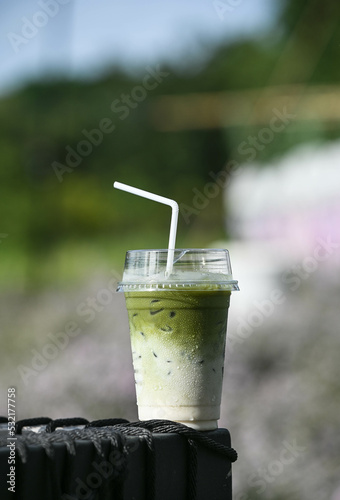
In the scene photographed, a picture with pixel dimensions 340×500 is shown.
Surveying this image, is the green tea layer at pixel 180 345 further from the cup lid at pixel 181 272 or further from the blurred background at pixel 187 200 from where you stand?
the blurred background at pixel 187 200

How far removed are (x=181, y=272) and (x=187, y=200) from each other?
4.40 ft

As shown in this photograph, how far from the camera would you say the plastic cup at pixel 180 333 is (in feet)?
2.81

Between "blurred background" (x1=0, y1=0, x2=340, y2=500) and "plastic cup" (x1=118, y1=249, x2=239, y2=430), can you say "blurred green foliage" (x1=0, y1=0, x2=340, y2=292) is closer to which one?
"blurred background" (x1=0, y1=0, x2=340, y2=500)

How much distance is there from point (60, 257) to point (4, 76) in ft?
1.89

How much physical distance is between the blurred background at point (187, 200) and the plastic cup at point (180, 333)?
1298 mm

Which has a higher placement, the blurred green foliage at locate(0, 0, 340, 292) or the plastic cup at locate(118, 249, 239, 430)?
the blurred green foliage at locate(0, 0, 340, 292)

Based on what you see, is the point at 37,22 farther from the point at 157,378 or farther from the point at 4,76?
the point at 157,378

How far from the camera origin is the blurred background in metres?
2.20

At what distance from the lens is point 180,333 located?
2.82 ft

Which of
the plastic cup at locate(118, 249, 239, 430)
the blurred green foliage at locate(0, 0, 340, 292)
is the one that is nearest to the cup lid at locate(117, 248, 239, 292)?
the plastic cup at locate(118, 249, 239, 430)

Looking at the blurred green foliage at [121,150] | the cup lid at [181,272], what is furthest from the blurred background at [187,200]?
the cup lid at [181,272]

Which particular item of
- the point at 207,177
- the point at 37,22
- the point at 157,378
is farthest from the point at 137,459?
the point at 37,22

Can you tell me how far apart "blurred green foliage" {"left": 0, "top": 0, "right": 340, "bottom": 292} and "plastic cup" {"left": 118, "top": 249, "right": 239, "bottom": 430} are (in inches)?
50.7

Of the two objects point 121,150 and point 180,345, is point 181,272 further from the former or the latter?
point 121,150
